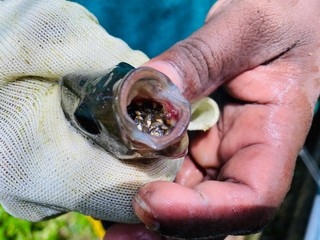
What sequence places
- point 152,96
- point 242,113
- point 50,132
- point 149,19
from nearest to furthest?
point 152,96 < point 50,132 < point 242,113 < point 149,19

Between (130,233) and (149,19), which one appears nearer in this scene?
(130,233)

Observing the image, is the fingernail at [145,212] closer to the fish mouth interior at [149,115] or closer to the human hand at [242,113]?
the human hand at [242,113]

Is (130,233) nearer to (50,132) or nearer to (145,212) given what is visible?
(145,212)

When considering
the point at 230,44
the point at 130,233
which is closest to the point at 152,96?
the point at 230,44

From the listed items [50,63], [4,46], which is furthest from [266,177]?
[4,46]

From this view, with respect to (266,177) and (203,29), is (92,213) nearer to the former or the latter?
(266,177)

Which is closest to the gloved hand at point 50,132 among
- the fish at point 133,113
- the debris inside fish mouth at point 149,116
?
the fish at point 133,113

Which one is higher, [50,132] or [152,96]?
[152,96]

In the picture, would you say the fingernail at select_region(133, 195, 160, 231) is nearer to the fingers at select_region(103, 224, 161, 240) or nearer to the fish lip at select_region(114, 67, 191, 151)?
the fish lip at select_region(114, 67, 191, 151)
